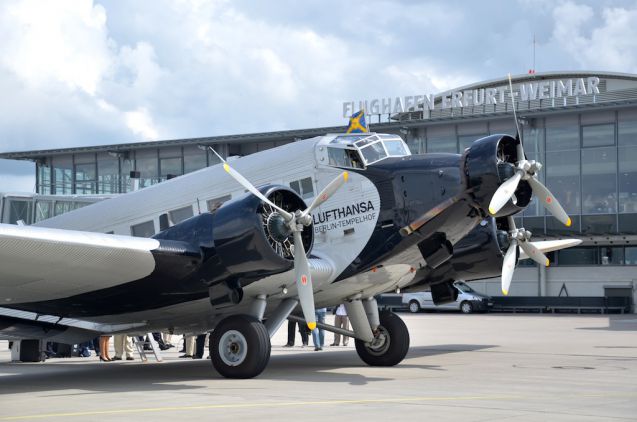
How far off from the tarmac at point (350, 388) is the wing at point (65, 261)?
1747 mm

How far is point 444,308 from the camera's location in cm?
5488

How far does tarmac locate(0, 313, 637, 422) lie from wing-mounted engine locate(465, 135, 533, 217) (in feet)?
10.3

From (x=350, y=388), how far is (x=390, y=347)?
4883 millimetres

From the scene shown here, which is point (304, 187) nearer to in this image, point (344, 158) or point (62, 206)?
point (344, 158)

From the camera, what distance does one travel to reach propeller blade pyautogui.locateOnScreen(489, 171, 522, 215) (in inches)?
583

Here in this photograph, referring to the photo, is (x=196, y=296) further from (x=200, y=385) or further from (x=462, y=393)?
(x=462, y=393)

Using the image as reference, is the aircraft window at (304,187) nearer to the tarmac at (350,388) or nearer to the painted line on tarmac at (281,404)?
the tarmac at (350,388)

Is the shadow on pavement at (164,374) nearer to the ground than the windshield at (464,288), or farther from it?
nearer to the ground

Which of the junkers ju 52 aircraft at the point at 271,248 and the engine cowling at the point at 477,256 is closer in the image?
the junkers ju 52 aircraft at the point at 271,248

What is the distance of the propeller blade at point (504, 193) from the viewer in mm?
14797

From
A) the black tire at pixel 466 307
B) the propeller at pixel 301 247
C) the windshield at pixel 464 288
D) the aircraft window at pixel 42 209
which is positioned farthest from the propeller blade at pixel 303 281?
the windshield at pixel 464 288

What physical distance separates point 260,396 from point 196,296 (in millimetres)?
3761

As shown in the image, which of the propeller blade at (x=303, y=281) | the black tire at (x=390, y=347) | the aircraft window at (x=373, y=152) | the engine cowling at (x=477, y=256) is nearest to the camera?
the propeller blade at (x=303, y=281)

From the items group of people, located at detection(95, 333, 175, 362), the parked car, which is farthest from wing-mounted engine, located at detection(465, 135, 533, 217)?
the parked car
